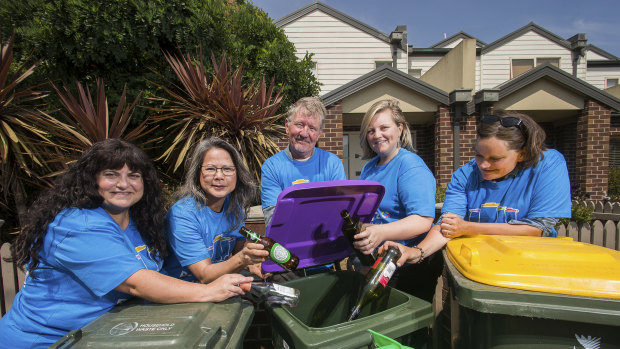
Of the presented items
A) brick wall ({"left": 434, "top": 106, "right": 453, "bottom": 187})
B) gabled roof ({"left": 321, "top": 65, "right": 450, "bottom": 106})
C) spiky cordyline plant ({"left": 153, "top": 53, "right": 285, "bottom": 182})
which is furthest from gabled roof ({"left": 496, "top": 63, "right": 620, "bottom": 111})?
spiky cordyline plant ({"left": 153, "top": 53, "right": 285, "bottom": 182})

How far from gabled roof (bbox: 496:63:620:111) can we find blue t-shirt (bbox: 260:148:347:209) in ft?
23.0

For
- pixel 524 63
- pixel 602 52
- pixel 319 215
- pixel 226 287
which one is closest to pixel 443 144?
pixel 319 215

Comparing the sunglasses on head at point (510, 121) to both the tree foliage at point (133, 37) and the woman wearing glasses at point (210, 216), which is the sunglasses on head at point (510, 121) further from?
the tree foliage at point (133, 37)

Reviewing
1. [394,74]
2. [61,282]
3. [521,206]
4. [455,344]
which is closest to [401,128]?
[521,206]

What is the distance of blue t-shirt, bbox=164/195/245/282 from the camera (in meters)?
1.77

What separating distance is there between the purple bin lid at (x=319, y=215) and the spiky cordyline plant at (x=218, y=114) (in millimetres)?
2590

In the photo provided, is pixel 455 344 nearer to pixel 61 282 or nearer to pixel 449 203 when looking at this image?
pixel 449 203

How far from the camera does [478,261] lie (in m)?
1.28

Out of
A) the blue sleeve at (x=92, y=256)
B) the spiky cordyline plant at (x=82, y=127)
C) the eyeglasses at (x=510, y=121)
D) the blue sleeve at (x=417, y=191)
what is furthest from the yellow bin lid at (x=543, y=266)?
the spiky cordyline plant at (x=82, y=127)

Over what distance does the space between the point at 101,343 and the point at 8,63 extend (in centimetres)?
448

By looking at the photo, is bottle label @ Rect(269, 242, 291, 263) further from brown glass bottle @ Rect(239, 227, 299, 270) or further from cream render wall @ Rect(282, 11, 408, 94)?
cream render wall @ Rect(282, 11, 408, 94)

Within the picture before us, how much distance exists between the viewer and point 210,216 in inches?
77.1

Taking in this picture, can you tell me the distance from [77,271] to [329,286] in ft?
4.27

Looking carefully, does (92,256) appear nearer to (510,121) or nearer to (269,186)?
(269,186)
